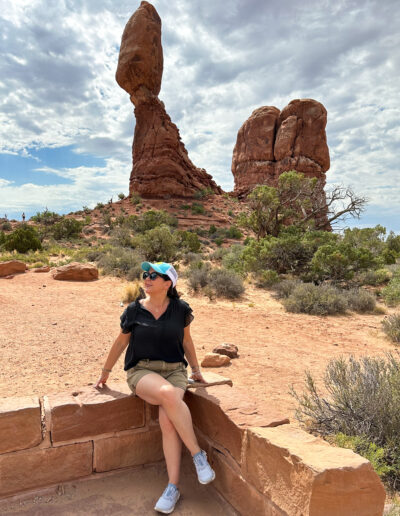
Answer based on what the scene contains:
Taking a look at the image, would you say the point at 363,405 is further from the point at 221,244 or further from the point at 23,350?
the point at 221,244

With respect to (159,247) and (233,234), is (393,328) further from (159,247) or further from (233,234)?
(233,234)

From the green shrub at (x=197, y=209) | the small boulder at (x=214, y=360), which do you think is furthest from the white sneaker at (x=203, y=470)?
the green shrub at (x=197, y=209)

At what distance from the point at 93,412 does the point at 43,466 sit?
500 millimetres

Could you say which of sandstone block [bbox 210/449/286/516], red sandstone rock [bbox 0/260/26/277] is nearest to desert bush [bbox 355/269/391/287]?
sandstone block [bbox 210/449/286/516]

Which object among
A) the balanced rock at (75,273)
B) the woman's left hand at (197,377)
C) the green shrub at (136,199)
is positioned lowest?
the woman's left hand at (197,377)

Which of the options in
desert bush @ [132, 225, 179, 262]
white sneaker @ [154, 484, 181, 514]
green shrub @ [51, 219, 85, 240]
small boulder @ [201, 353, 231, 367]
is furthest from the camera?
green shrub @ [51, 219, 85, 240]

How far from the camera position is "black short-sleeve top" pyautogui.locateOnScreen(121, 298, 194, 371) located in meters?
2.81

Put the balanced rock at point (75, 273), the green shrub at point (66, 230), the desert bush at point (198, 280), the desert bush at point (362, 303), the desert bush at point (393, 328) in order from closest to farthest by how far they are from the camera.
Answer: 1. the desert bush at point (393, 328)
2. the desert bush at point (362, 303)
3. the desert bush at point (198, 280)
4. the balanced rock at point (75, 273)
5. the green shrub at point (66, 230)

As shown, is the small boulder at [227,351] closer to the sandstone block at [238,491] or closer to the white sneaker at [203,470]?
the sandstone block at [238,491]

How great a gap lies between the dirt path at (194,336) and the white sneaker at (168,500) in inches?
34.1

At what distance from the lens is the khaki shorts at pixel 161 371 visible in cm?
276

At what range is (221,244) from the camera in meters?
27.2

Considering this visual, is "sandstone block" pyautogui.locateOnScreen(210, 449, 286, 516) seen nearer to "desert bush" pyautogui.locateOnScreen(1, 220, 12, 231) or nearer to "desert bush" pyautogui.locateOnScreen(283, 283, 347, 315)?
"desert bush" pyautogui.locateOnScreen(283, 283, 347, 315)

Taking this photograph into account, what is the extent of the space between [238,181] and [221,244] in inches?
767
